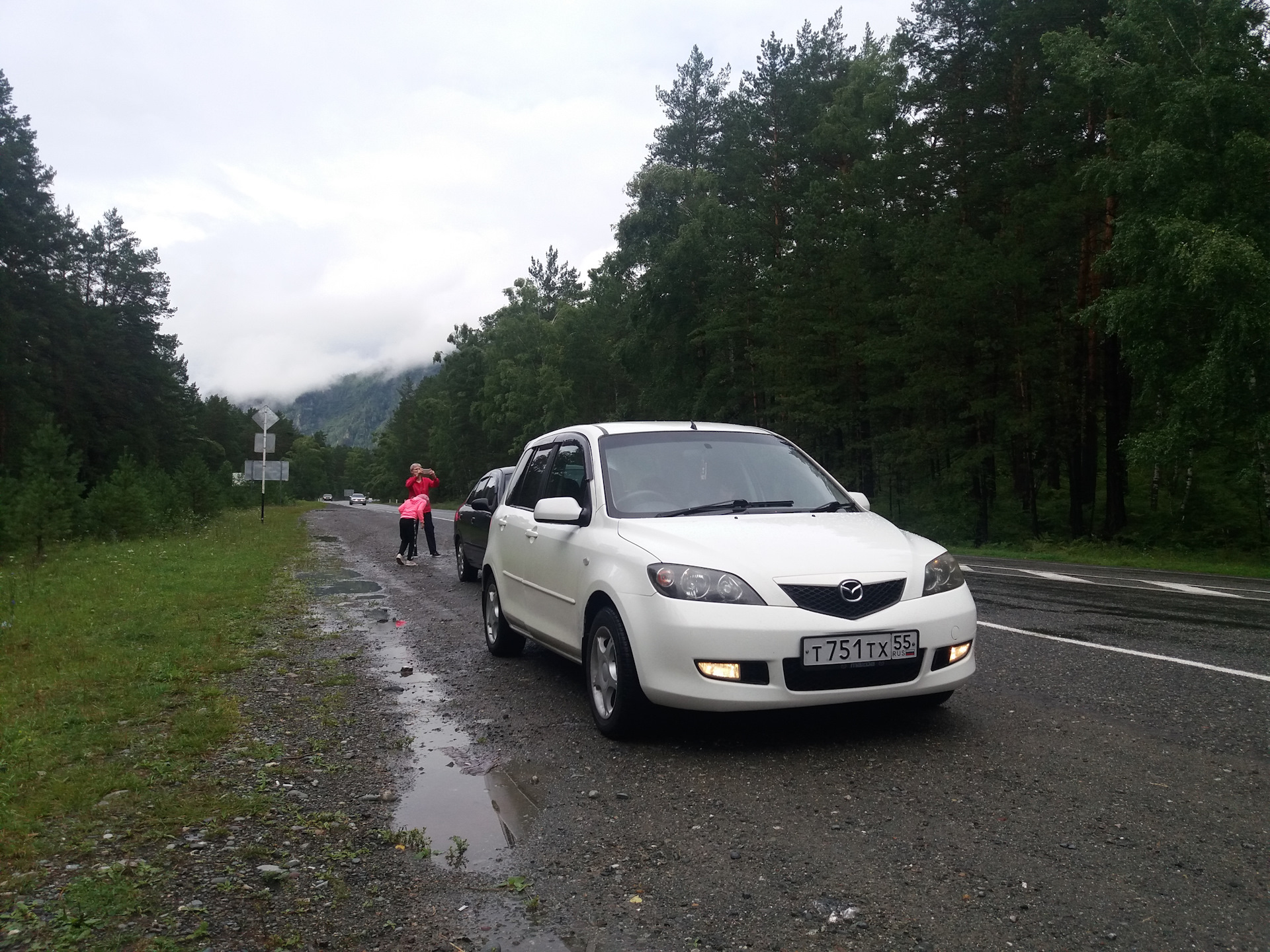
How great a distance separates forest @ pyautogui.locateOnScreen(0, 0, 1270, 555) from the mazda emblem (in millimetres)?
15563

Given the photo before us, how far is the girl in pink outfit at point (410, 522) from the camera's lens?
1783 centimetres

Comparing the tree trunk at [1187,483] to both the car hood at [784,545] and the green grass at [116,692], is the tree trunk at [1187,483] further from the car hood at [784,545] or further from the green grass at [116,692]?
the green grass at [116,692]

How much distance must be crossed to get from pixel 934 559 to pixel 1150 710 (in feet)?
5.29

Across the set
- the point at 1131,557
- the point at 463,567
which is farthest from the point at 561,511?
the point at 1131,557

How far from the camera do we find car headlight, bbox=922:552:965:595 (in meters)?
5.05

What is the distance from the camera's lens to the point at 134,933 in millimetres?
2979

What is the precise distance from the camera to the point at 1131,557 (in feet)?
65.8

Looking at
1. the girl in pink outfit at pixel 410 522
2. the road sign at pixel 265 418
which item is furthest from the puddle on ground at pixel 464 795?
the road sign at pixel 265 418

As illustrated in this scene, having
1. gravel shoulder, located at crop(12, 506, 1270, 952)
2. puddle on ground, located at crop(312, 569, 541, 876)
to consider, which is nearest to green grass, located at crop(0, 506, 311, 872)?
gravel shoulder, located at crop(12, 506, 1270, 952)

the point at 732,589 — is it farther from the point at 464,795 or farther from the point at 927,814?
the point at 464,795

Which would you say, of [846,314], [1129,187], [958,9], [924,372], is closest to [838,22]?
[958,9]

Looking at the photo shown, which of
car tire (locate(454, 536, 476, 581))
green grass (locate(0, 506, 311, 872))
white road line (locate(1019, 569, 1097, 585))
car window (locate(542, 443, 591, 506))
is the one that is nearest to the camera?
green grass (locate(0, 506, 311, 872))

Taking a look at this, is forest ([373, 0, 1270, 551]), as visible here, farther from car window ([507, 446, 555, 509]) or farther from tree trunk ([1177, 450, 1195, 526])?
car window ([507, 446, 555, 509])

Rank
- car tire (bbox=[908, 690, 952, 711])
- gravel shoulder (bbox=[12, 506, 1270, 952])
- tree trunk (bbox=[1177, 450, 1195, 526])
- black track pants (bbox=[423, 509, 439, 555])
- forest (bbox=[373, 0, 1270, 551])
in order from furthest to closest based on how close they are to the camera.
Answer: tree trunk (bbox=[1177, 450, 1195, 526]) < black track pants (bbox=[423, 509, 439, 555]) < forest (bbox=[373, 0, 1270, 551]) < car tire (bbox=[908, 690, 952, 711]) < gravel shoulder (bbox=[12, 506, 1270, 952])
